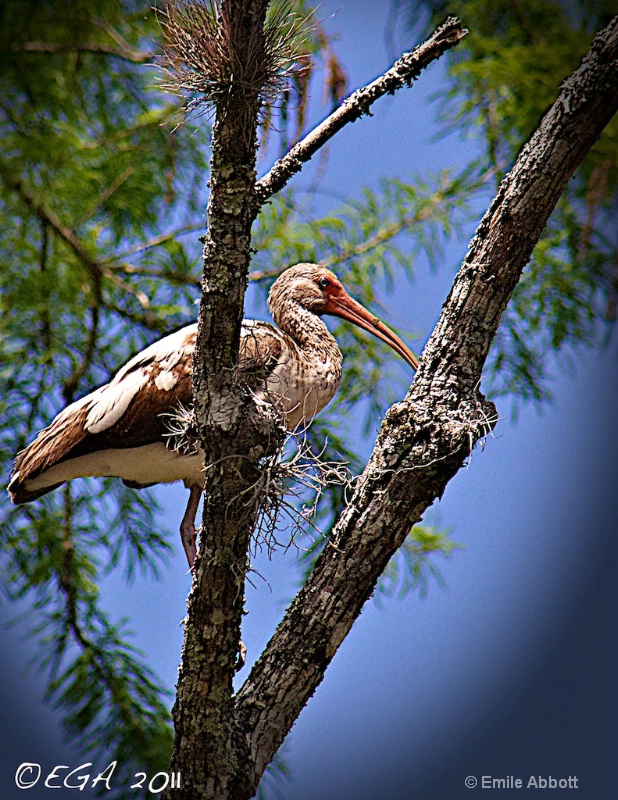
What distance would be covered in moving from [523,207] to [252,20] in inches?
17.3

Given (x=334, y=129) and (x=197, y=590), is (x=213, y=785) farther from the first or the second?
(x=334, y=129)

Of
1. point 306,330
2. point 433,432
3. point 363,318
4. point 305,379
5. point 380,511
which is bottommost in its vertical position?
point 380,511

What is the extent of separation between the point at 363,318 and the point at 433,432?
773 millimetres

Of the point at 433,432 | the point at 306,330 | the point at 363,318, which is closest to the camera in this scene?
the point at 433,432

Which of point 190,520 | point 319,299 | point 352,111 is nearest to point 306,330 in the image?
point 319,299

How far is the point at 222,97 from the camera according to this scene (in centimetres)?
94

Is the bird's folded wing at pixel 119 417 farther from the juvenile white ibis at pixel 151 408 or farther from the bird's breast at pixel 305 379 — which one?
the bird's breast at pixel 305 379

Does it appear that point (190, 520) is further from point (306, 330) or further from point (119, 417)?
point (306, 330)

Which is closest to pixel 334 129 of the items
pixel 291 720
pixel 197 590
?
pixel 197 590

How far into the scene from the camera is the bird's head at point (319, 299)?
1809mm

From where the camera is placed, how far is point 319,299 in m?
1.82

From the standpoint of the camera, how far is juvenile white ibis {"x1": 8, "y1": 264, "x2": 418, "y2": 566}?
157cm

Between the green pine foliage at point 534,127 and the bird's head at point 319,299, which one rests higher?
the green pine foliage at point 534,127

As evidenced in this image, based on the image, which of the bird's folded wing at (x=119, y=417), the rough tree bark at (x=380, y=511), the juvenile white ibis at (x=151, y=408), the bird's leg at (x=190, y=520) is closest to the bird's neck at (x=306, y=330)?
the juvenile white ibis at (x=151, y=408)
